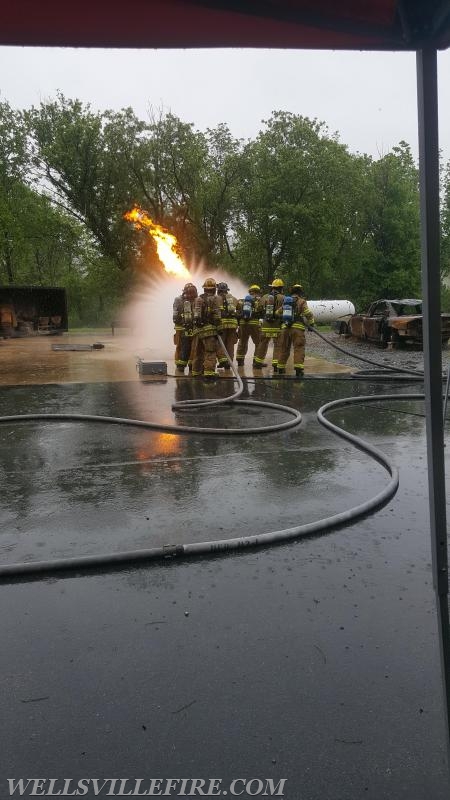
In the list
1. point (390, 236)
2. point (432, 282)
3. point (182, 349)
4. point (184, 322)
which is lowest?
point (182, 349)

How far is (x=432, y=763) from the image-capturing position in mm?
1997

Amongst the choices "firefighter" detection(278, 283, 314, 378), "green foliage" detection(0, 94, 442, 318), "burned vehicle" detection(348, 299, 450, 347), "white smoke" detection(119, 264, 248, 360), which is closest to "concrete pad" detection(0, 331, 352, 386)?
"firefighter" detection(278, 283, 314, 378)

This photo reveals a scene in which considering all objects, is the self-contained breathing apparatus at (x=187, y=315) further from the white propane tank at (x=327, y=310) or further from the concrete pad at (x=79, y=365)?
the white propane tank at (x=327, y=310)

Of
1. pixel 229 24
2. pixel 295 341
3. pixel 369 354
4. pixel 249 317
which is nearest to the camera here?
pixel 229 24

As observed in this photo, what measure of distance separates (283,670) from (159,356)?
14759 millimetres

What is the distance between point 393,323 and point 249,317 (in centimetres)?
622

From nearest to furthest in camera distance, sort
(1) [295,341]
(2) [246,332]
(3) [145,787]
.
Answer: (3) [145,787] < (1) [295,341] < (2) [246,332]

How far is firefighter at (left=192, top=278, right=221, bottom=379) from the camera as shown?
38.0 feet

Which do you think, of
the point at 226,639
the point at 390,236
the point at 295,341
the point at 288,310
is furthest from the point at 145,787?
the point at 390,236

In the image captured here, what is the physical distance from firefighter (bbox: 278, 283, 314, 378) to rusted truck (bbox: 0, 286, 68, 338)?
17668 millimetres

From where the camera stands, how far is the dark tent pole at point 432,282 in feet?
4.98

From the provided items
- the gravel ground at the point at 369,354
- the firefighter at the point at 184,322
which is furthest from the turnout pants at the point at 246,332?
the gravel ground at the point at 369,354

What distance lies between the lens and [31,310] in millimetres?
27344

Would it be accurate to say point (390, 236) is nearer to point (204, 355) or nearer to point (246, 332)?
point (246, 332)
